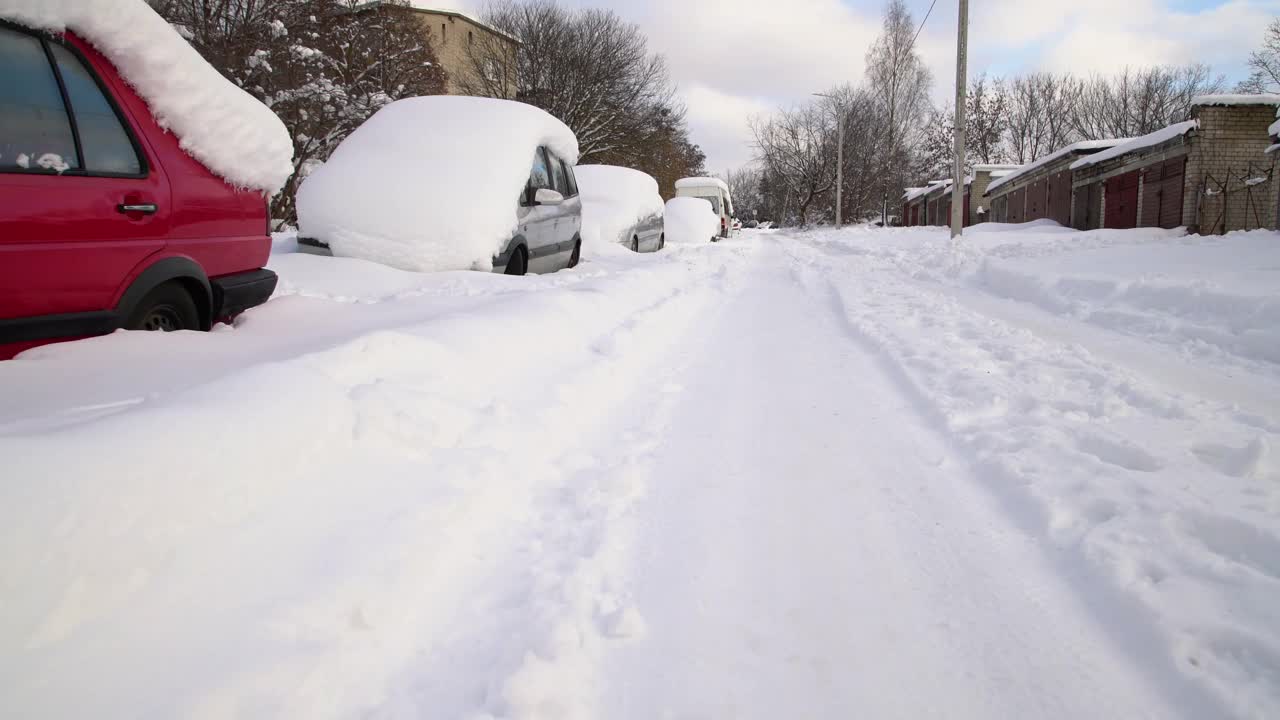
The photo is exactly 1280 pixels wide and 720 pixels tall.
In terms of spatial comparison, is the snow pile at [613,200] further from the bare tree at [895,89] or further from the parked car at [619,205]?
the bare tree at [895,89]

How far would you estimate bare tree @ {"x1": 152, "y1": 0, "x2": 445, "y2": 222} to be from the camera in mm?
16500

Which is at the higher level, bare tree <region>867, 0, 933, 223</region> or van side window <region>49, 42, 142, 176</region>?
bare tree <region>867, 0, 933, 223</region>

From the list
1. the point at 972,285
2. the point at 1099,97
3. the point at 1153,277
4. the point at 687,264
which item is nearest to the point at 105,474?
the point at 1153,277

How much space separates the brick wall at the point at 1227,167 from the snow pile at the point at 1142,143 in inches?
13.8

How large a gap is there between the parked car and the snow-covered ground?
9154mm

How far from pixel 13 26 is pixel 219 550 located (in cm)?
255

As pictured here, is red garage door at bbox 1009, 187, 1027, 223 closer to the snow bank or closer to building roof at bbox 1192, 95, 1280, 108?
building roof at bbox 1192, 95, 1280, 108

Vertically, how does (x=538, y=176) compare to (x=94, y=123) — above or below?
above

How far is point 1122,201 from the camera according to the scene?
21.1 m

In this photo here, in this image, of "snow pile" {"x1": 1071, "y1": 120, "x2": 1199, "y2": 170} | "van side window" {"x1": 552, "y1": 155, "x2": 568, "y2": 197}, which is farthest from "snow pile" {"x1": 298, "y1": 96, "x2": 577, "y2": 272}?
"snow pile" {"x1": 1071, "y1": 120, "x2": 1199, "y2": 170}

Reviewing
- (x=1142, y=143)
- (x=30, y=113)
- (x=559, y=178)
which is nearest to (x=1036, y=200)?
(x=1142, y=143)

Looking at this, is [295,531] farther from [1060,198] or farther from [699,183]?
[1060,198]

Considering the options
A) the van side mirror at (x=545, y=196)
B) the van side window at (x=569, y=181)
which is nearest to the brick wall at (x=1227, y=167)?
the van side window at (x=569, y=181)

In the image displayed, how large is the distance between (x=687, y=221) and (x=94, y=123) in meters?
20.6
